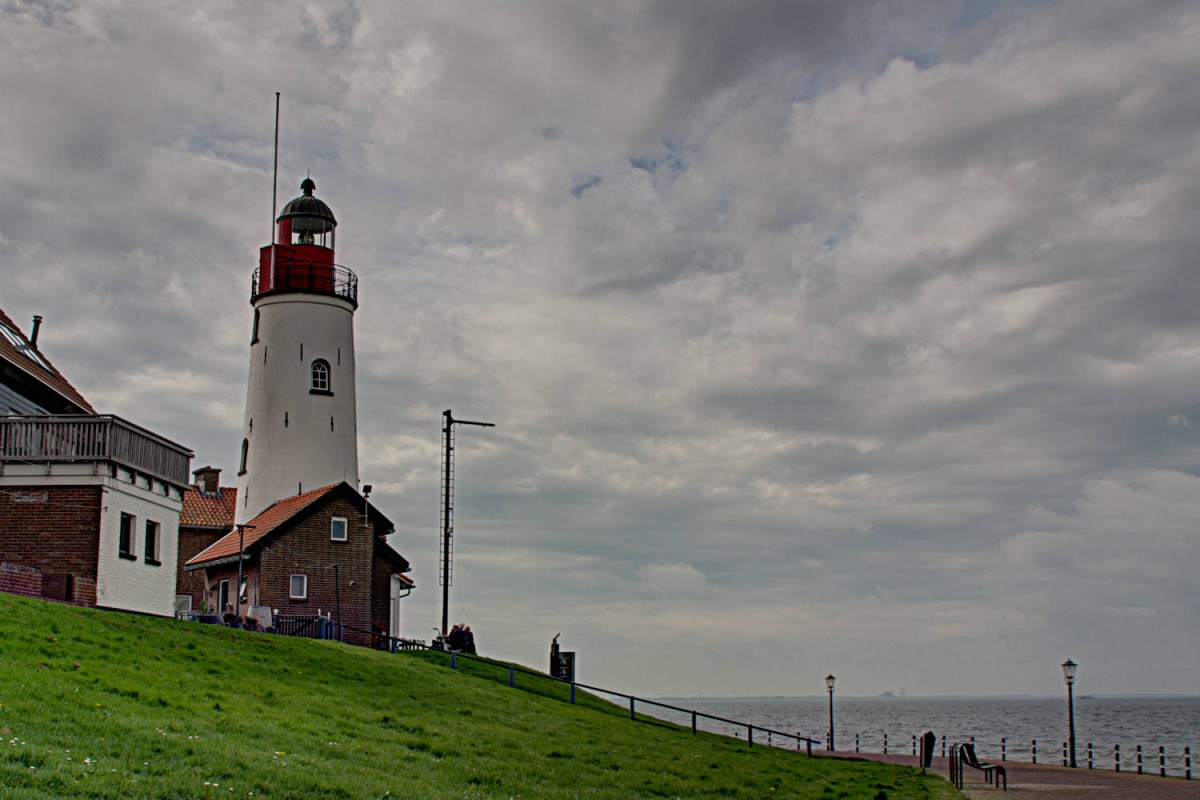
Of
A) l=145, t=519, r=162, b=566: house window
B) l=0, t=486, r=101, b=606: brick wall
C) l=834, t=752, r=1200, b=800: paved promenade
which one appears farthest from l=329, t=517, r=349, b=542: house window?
l=834, t=752, r=1200, b=800: paved promenade

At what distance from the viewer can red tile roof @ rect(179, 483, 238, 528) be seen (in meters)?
54.5

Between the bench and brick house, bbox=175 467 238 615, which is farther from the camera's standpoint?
brick house, bbox=175 467 238 615

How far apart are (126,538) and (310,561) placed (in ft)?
38.4

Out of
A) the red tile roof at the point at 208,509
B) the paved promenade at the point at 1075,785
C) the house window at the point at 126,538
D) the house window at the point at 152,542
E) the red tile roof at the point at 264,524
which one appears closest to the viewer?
the paved promenade at the point at 1075,785

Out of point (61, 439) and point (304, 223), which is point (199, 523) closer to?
point (304, 223)

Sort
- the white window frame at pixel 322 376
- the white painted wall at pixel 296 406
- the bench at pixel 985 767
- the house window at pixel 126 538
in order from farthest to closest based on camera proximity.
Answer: the white window frame at pixel 322 376, the white painted wall at pixel 296 406, the house window at pixel 126 538, the bench at pixel 985 767

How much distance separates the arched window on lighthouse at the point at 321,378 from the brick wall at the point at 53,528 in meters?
→ 19.5

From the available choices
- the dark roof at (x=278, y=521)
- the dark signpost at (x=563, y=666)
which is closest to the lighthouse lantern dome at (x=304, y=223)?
the dark roof at (x=278, y=521)

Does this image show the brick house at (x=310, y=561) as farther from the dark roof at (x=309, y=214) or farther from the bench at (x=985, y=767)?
the bench at (x=985, y=767)

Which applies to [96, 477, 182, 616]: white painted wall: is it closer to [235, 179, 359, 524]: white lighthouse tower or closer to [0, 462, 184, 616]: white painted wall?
[0, 462, 184, 616]: white painted wall

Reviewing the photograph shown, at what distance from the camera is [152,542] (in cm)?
3306

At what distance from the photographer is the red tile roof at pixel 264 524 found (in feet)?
139

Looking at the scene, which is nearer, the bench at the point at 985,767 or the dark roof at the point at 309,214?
the bench at the point at 985,767

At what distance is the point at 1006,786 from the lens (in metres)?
30.3
